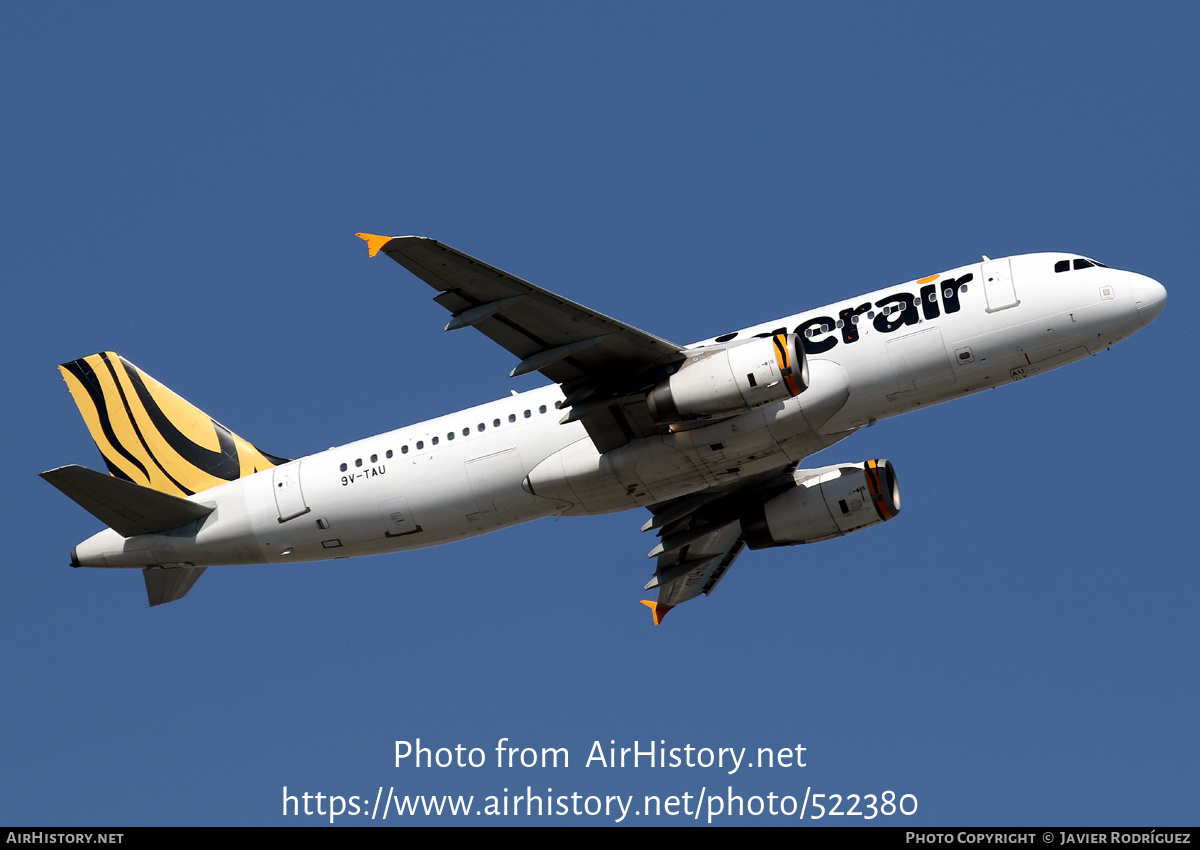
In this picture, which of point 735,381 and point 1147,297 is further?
point 1147,297

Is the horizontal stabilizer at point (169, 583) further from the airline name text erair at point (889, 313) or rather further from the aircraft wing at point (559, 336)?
the airline name text erair at point (889, 313)

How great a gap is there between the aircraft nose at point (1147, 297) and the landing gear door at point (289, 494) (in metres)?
25.1

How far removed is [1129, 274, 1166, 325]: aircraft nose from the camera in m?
36.7

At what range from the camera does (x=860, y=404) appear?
37.4m

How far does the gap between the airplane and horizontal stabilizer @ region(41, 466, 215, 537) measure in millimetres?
69

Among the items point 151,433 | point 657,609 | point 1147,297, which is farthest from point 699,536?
point 151,433

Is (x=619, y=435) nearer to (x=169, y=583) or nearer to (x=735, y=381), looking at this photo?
(x=735, y=381)

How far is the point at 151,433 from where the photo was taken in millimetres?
44812

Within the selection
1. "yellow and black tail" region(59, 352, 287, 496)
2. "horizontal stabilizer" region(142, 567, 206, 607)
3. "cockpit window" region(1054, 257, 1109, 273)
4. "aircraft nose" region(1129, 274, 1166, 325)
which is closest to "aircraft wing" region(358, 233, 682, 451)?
"cockpit window" region(1054, 257, 1109, 273)

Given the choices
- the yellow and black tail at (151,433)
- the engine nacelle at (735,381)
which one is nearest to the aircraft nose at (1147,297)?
the engine nacelle at (735,381)

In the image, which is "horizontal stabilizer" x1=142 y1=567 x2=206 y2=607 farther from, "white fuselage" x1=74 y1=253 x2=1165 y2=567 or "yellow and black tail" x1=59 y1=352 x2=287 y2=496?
"yellow and black tail" x1=59 y1=352 x2=287 y2=496

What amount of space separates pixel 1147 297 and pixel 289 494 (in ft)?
84.9

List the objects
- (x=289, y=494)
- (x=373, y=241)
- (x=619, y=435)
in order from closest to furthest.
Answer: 1. (x=373, y=241)
2. (x=619, y=435)
3. (x=289, y=494)
